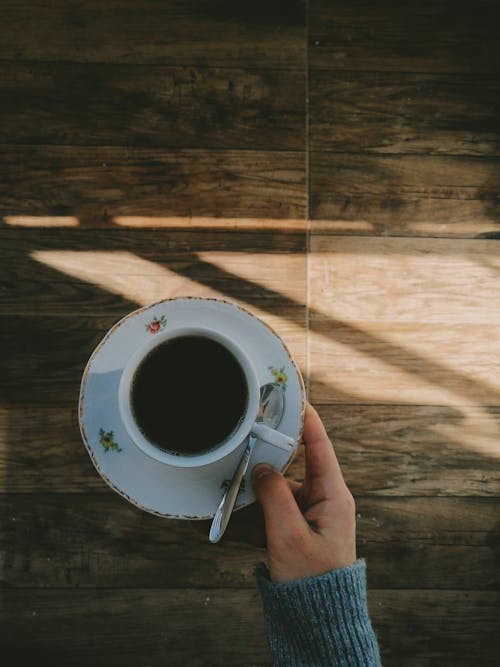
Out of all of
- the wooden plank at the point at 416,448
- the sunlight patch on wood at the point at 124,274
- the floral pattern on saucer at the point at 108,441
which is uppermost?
the sunlight patch on wood at the point at 124,274

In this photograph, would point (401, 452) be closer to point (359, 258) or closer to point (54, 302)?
point (359, 258)

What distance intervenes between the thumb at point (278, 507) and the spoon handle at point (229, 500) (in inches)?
1.3

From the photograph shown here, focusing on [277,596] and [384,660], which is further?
[384,660]

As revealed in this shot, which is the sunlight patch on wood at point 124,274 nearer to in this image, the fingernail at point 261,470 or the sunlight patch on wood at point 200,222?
the sunlight patch on wood at point 200,222

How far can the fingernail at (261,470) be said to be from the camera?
77 centimetres

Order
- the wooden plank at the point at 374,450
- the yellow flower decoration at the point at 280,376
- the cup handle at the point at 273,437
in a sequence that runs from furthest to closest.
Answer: the wooden plank at the point at 374,450
the yellow flower decoration at the point at 280,376
the cup handle at the point at 273,437

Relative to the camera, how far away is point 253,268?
1142 mm

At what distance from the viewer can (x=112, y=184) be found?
45.3 inches

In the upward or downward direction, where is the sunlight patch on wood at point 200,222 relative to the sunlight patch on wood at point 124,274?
upward

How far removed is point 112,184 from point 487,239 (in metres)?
0.80

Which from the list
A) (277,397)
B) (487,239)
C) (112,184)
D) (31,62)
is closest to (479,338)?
(487,239)

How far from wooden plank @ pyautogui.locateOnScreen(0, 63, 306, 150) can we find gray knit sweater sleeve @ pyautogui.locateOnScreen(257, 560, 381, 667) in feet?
2.76

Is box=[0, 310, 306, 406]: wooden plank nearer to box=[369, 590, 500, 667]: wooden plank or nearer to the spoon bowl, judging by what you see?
the spoon bowl

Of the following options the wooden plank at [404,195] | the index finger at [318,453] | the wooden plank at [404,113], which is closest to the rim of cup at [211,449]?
the index finger at [318,453]
